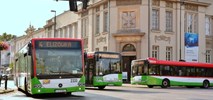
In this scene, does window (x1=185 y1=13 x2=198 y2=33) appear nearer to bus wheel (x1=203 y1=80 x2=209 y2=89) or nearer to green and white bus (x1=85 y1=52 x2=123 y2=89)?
bus wheel (x1=203 y1=80 x2=209 y2=89)

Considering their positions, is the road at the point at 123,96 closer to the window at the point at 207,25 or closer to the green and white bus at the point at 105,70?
the green and white bus at the point at 105,70

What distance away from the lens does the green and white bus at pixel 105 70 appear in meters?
28.9

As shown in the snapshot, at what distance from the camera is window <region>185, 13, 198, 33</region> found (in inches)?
1991

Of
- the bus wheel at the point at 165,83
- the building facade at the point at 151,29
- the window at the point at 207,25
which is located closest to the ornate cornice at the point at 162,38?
the building facade at the point at 151,29

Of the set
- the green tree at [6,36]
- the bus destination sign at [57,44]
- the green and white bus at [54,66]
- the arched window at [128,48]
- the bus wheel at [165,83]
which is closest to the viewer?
the green and white bus at [54,66]

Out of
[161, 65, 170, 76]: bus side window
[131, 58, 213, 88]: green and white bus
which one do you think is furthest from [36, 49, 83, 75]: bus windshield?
[161, 65, 170, 76]: bus side window

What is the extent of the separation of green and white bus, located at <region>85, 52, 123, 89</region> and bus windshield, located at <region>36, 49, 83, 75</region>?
9192 mm

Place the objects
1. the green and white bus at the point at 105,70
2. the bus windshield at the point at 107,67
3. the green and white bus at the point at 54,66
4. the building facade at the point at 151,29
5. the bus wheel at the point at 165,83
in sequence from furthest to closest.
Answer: the building facade at the point at 151,29 < the bus wheel at the point at 165,83 < the bus windshield at the point at 107,67 < the green and white bus at the point at 105,70 < the green and white bus at the point at 54,66

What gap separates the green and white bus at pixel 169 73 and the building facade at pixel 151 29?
32.2ft

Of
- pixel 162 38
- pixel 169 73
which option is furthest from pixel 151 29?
pixel 169 73

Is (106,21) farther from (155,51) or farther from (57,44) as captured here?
(57,44)

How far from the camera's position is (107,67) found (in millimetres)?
29094

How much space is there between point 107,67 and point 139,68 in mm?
7261

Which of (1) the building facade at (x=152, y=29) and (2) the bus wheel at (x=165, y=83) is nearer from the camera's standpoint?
(2) the bus wheel at (x=165, y=83)
